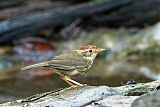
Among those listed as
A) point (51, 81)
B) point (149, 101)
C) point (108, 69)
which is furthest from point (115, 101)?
point (108, 69)

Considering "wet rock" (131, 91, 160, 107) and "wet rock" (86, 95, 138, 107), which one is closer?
"wet rock" (131, 91, 160, 107)

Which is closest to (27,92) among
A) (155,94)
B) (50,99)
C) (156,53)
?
(156,53)

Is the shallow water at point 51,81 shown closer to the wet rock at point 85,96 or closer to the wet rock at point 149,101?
the wet rock at point 85,96

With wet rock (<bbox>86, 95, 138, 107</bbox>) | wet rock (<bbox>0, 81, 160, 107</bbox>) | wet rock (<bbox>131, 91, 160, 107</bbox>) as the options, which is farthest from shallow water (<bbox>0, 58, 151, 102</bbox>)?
wet rock (<bbox>131, 91, 160, 107</bbox>)

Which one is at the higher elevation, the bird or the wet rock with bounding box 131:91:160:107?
the bird

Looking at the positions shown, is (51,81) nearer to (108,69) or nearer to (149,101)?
(108,69)

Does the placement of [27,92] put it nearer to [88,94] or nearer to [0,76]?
[0,76]

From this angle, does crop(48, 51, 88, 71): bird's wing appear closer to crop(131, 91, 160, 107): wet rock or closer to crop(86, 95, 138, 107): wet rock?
crop(86, 95, 138, 107): wet rock

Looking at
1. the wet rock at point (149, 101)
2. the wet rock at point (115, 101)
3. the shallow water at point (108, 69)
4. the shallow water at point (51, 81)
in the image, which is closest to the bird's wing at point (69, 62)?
the wet rock at point (115, 101)
